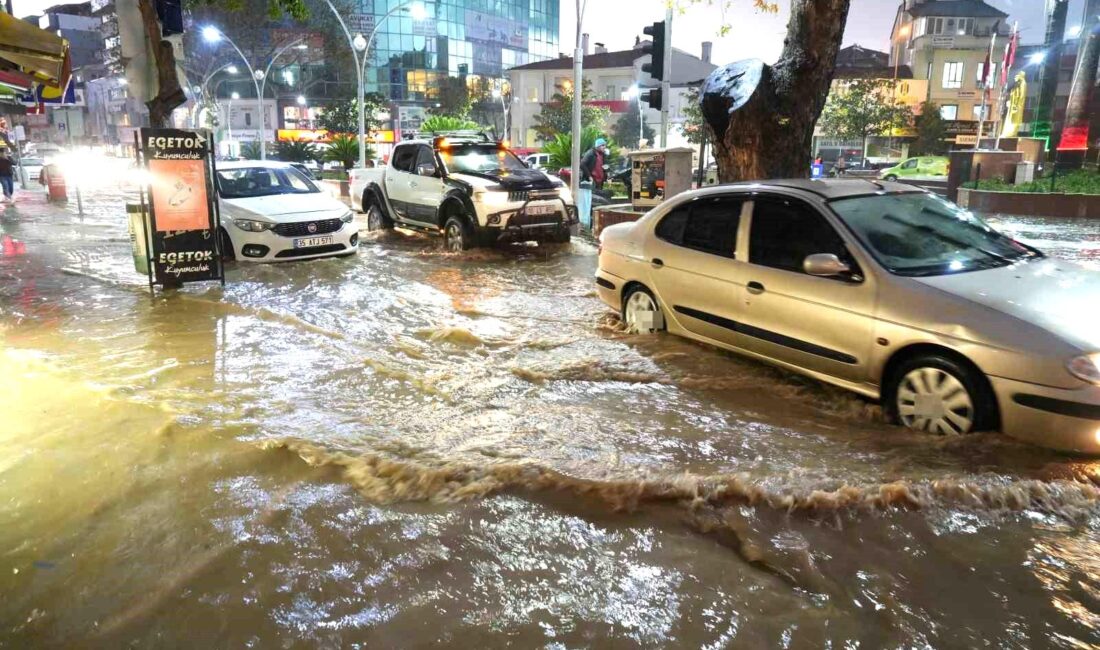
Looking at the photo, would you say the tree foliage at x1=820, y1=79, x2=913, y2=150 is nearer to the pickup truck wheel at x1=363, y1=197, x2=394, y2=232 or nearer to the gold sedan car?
the pickup truck wheel at x1=363, y1=197, x2=394, y2=232

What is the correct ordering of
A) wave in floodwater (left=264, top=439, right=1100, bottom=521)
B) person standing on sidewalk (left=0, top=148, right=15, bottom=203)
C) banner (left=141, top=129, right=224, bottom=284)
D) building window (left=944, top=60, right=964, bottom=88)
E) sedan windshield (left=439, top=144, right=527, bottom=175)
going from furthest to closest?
1. building window (left=944, top=60, right=964, bottom=88)
2. person standing on sidewalk (left=0, top=148, right=15, bottom=203)
3. sedan windshield (left=439, top=144, right=527, bottom=175)
4. banner (left=141, top=129, right=224, bottom=284)
5. wave in floodwater (left=264, top=439, right=1100, bottom=521)

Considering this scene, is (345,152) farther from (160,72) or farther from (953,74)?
(953,74)

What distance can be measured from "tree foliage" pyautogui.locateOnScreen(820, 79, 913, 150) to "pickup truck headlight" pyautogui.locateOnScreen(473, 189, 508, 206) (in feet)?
119

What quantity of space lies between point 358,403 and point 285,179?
791 cm

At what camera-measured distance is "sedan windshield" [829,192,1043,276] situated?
200 inches

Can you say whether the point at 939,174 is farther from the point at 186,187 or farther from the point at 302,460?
the point at 302,460

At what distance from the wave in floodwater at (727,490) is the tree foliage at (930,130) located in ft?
167

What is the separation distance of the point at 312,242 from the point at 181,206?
7.99 feet

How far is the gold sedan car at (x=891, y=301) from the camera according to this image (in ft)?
13.8

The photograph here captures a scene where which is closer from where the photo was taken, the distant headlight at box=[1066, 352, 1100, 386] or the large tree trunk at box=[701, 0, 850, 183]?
the distant headlight at box=[1066, 352, 1100, 386]

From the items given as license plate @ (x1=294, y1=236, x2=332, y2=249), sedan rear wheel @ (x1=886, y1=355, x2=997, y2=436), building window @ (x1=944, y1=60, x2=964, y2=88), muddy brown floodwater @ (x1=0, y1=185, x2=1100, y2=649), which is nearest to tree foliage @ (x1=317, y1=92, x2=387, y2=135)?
building window @ (x1=944, y1=60, x2=964, y2=88)

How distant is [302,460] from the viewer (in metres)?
4.63

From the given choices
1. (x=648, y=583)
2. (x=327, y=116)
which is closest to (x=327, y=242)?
(x=648, y=583)

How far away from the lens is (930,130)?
49094 mm
